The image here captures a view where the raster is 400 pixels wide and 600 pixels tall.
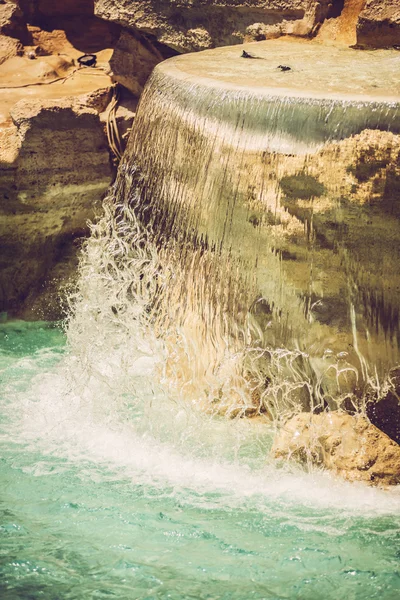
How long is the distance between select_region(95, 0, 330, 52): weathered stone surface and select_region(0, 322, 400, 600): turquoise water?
2.37 meters

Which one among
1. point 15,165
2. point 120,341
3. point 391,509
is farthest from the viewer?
point 15,165

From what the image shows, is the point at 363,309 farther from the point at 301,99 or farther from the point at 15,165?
the point at 15,165

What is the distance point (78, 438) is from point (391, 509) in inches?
60.2

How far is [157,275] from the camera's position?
481cm

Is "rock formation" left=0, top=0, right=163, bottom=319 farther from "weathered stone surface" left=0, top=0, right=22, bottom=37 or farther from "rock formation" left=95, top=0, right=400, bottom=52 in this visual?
"weathered stone surface" left=0, top=0, right=22, bottom=37

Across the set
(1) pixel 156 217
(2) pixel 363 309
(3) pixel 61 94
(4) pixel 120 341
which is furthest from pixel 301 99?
(3) pixel 61 94

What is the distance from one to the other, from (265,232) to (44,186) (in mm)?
2112

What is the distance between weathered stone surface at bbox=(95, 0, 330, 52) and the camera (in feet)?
18.0

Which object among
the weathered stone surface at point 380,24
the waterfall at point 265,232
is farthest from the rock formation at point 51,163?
the weathered stone surface at point 380,24

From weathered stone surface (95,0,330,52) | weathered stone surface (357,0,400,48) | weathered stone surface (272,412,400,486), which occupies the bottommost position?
weathered stone surface (272,412,400,486)

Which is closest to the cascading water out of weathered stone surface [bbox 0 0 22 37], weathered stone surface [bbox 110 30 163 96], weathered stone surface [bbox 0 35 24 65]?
weathered stone surface [bbox 110 30 163 96]

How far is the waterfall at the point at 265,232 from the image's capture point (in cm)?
358

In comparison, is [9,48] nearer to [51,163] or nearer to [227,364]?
[51,163]

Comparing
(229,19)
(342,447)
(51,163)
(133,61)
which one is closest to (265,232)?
(342,447)
